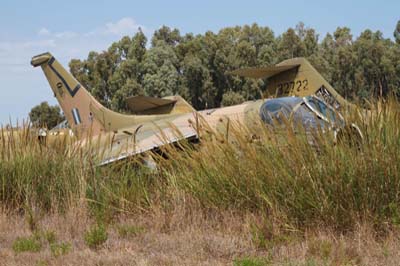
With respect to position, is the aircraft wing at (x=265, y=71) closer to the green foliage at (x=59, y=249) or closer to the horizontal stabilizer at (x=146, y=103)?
the horizontal stabilizer at (x=146, y=103)

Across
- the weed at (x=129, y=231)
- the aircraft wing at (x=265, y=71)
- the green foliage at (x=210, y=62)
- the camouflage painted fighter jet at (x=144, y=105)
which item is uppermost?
the green foliage at (x=210, y=62)

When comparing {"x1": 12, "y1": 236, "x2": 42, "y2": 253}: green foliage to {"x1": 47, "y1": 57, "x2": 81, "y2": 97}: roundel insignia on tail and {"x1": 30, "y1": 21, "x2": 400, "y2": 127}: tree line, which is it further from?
{"x1": 30, "y1": 21, "x2": 400, "y2": 127}: tree line

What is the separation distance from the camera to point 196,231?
554 centimetres

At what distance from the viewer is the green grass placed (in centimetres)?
511

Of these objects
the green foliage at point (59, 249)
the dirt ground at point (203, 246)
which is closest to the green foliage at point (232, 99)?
the dirt ground at point (203, 246)

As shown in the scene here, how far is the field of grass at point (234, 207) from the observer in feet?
15.4

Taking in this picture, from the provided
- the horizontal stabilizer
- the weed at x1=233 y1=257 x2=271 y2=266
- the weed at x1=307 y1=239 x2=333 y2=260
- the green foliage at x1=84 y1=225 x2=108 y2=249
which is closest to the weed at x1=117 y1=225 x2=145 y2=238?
the green foliage at x1=84 y1=225 x2=108 y2=249

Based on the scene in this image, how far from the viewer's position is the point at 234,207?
5.87 m

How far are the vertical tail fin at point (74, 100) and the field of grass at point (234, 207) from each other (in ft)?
27.0

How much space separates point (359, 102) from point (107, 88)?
167ft

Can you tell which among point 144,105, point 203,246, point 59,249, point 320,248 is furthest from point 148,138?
point 144,105

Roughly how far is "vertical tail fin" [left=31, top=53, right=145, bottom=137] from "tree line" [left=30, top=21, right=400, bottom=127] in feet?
92.5

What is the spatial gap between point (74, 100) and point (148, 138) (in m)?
5.87

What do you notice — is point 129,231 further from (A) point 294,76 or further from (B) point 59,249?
(A) point 294,76
